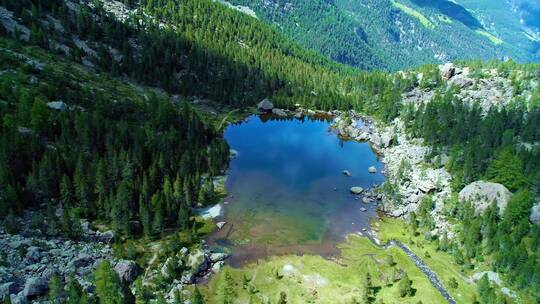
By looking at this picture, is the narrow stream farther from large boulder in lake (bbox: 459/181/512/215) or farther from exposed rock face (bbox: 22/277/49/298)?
exposed rock face (bbox: 22/277/49/298)

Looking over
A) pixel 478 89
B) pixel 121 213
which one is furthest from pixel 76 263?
pixel 478 89

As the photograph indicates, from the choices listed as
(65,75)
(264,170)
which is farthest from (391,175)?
(65,75)

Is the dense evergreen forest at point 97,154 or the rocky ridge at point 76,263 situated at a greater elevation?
the dense evergreen forest at point 97,154

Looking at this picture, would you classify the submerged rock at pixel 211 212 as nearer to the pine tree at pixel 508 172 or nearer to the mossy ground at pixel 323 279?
the mossy ground at pixel 323 279

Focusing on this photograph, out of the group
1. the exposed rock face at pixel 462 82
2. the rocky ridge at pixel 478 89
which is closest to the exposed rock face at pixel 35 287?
the rocky ridge at pixel 478 89

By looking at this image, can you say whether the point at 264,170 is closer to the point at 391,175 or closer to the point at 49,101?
the point at 391,175

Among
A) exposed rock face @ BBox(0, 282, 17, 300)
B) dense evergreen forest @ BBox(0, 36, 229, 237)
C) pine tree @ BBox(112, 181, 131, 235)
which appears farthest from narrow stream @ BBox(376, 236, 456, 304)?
exposed rock face @ BBox(0, 282, 17, 300)
